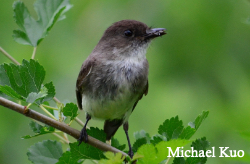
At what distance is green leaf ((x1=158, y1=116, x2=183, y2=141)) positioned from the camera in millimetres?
2260

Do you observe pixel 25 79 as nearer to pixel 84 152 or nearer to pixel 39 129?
pixel 39 129

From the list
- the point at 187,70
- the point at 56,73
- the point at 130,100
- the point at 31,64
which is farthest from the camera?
the point at 56,73

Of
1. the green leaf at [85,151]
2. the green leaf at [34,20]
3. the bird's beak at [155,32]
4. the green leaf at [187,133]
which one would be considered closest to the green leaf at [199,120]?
the green leaf at [187,133]

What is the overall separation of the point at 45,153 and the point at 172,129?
79 cm

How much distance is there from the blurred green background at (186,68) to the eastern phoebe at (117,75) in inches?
17.6

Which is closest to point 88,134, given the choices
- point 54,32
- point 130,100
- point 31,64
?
point 31,64

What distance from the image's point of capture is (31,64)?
7.46 feet

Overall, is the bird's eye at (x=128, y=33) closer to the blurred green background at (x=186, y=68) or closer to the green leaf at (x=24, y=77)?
the blurred green background at (x=186, y=68)

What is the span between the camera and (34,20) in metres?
2.86

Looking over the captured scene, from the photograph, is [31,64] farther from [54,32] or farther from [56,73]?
[54,32]

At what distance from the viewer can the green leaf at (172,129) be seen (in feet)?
7.41

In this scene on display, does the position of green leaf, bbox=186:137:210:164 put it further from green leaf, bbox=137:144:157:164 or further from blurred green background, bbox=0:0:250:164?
blurred green background, bbox=0:0:250:164

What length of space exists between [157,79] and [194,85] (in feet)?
1.31

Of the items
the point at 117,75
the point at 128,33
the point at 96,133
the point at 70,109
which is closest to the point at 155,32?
the point at 128,33
